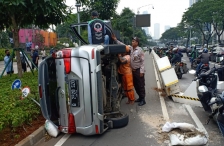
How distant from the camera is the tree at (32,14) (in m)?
6.62

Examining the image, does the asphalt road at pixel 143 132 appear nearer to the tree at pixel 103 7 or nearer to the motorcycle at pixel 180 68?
the motorcycle at pixel 180 68

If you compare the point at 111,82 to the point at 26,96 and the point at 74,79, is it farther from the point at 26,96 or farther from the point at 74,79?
the point at 26,96

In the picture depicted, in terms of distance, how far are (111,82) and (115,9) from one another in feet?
35.6

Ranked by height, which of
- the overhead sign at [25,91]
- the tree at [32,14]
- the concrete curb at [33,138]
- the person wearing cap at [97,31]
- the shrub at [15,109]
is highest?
the tree at [32,14]

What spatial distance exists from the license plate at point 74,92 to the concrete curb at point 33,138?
36.0 inches

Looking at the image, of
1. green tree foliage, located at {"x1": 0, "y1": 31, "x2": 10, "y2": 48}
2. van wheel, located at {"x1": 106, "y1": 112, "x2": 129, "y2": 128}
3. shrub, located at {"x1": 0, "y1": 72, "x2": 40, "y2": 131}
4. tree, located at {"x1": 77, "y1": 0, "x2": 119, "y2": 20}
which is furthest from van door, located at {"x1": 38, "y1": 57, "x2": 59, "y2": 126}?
green tree foliage, located at {"x1": 0, "y1": 31, "x2": 10, "y2": 48}

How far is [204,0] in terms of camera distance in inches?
1444

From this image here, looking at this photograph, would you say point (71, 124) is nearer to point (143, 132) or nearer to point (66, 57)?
point (66, 57)

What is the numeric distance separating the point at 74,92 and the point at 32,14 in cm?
429

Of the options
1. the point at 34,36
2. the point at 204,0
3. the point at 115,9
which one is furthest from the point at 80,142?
the point at 204,0

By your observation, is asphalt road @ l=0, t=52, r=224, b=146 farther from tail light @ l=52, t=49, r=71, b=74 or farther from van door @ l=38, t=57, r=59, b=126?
tail light @ l=52, t=49, r=71, b=74

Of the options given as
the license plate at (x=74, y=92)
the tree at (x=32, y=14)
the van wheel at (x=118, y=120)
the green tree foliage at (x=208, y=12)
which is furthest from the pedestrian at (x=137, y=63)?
the green tree foliage at (x=208, y=12)

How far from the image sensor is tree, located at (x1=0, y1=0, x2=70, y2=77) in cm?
662

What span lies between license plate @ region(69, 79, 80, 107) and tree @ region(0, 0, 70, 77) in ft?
10.2
